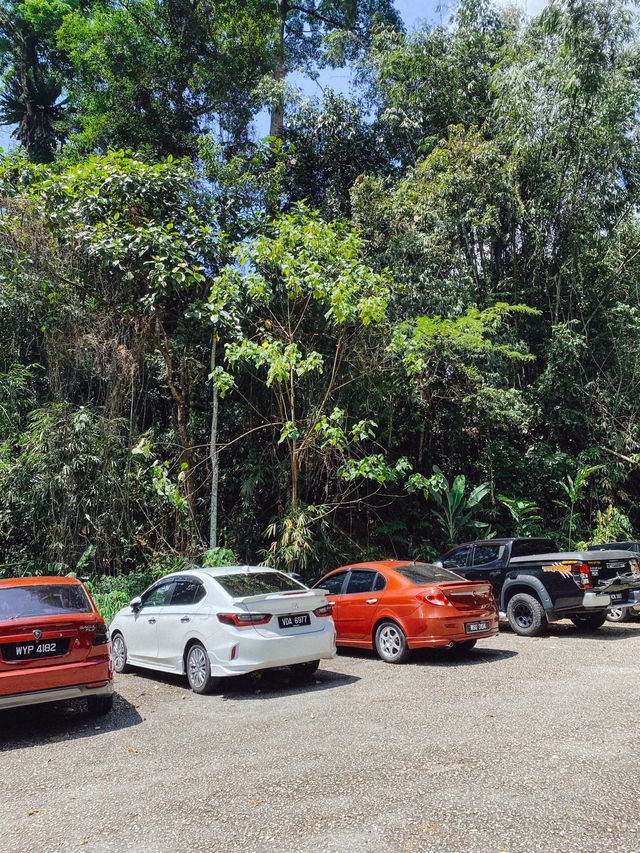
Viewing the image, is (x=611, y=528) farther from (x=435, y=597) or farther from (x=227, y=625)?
(x=227, y=625)

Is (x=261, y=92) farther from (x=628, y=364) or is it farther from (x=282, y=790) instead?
(x=282, y=790)

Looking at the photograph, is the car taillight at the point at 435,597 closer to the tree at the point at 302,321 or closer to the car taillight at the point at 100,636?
the tree at the point at 302,321

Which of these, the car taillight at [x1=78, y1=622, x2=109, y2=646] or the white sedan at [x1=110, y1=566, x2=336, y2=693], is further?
the white sedan at [x1=110, y1=566, x2=336, y2=693]

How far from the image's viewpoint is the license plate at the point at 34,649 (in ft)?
21.0

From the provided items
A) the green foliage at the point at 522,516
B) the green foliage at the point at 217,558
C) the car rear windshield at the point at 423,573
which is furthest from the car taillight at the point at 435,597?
the green foliage at the point at 522,516

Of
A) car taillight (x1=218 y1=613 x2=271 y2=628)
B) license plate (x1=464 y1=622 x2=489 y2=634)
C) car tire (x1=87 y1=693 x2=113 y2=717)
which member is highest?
car taillight (x1=218 y1=613 x2=271 y2=628)

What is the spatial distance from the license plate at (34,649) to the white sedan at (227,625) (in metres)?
1.79

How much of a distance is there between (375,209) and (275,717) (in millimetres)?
14415

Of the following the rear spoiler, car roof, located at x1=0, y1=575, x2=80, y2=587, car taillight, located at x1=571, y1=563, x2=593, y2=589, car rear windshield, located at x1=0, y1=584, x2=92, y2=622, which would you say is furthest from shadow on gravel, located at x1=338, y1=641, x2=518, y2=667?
car roof, located at x1=0, y1=575, x2=80, y2=587

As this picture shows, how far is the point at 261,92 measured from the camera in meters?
21.4

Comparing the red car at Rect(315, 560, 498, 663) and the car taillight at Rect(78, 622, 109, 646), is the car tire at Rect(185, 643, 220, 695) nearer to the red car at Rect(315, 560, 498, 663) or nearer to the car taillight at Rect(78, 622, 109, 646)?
the car taillight at Rect(78, 622, 109, 646)

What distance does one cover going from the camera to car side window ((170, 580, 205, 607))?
→ 845cm

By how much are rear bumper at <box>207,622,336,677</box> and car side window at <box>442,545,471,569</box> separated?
16.7 ft

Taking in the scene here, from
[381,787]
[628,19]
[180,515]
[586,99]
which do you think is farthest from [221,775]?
[628,19]
